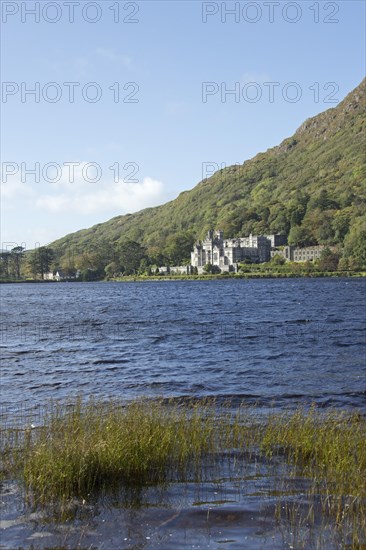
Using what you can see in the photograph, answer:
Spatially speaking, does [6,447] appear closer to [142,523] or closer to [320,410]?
[142,523]

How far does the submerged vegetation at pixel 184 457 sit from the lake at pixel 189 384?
0.87 ft

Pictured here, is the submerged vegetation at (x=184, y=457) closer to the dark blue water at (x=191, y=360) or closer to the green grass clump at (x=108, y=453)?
the green grass clump at (x=108, y=453)

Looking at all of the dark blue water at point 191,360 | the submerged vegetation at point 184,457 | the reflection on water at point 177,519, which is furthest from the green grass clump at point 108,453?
the dark blue water at point 191,360

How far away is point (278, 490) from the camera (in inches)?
440

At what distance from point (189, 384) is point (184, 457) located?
41.2ft

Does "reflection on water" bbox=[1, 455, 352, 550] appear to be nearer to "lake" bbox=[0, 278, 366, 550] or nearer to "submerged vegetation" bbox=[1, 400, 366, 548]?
"lake" bbox=[0, 278, 366, 550]

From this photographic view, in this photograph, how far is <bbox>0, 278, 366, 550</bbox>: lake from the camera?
30.5 feet

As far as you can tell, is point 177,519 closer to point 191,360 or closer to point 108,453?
point 108,453

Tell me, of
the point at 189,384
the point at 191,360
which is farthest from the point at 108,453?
the point at 191,360

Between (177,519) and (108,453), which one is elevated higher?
(108,453)

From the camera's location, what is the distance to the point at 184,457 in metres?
12.7

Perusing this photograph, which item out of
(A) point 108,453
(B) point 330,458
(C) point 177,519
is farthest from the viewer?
(B) point 330,458

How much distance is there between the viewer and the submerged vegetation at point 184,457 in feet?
33.9

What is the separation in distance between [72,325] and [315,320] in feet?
77.3
